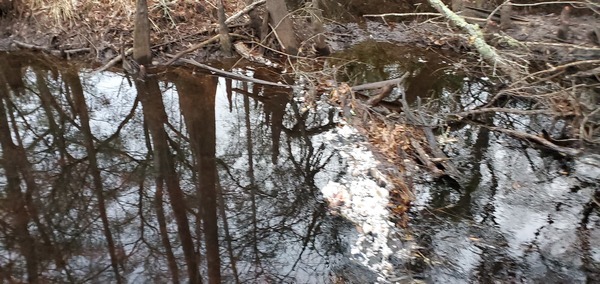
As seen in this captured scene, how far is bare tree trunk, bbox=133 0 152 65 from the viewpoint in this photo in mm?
9453

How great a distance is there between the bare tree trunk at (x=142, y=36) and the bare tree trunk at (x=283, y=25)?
2635 millimetres

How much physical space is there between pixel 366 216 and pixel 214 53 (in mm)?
6978

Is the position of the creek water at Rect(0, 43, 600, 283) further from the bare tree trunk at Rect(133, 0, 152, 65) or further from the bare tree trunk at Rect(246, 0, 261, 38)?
the bare tree trunk at Rect(246, 0, 261, 38)

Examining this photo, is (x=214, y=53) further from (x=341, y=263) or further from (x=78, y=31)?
(x=341, y=263)

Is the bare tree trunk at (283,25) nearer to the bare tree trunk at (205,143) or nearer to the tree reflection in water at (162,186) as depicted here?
the tree reflection in water at (162,186)

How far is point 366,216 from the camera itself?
5.46 meters

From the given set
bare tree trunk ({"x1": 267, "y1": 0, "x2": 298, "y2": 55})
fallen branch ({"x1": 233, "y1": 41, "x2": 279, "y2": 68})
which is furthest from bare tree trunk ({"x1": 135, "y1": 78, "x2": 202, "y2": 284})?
bare tree trunk ({"x1": 267, "y1": 0, "x2": 298, "y2": 55})

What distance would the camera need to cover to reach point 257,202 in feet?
19.3

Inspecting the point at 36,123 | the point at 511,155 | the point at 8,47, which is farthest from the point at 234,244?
the point at 8,47

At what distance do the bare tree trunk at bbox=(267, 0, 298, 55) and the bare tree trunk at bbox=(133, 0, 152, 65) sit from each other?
2635 millimetres

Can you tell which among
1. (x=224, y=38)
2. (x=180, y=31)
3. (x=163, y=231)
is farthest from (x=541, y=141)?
(x=180, y=31)

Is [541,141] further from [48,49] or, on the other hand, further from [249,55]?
[48,49]

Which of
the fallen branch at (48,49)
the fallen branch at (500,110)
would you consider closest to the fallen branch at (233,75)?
the fallen branch at (48,49)

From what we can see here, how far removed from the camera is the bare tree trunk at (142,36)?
31.0 ft
